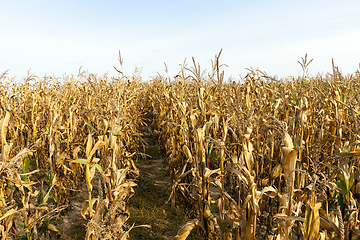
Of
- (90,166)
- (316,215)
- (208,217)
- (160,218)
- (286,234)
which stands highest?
(90,166)

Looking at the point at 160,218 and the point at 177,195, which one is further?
the point at 177,195

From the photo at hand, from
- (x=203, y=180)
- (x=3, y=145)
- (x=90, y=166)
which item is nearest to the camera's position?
(x=90, y=166)

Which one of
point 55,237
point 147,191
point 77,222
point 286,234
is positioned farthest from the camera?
point 147,191

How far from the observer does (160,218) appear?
3480 mm

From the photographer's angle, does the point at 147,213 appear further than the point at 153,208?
No

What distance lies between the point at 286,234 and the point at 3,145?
245cm

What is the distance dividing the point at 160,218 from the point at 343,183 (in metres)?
2.44

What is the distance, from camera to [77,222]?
11.1 feet

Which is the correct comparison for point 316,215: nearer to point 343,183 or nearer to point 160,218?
point 343,183

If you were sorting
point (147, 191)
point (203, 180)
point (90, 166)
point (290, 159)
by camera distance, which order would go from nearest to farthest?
point (290, 159), point (90, 166), point (203, 180), point (147, 191)

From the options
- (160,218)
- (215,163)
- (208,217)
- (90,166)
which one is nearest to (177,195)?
(160,218)

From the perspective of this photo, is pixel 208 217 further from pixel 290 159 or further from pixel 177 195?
pixel 177 195

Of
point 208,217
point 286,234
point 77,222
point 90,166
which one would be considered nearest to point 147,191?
point 77,222

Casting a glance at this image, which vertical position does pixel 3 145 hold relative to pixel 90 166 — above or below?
above
